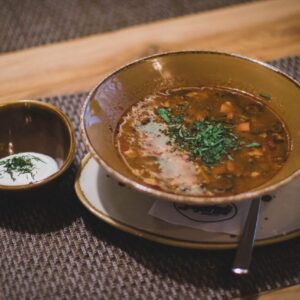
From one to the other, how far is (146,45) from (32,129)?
70 cm

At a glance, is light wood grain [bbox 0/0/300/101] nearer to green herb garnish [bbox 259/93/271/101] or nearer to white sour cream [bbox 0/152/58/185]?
white sour cream [bbox 0/152/58/185]

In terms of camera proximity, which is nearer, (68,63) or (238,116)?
(238,116)

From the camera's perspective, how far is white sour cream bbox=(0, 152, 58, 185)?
4.32ft

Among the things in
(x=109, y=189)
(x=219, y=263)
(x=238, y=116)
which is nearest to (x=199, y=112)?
(x=238, y=116)

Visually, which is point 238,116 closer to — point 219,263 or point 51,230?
point 219,263

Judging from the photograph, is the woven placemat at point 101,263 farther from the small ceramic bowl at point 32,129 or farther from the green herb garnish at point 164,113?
the green herb garnish at point 164,113

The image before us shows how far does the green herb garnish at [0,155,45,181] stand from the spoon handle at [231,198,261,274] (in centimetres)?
55

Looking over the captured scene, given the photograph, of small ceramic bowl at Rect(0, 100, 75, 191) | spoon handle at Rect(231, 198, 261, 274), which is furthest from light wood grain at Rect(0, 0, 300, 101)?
spoon handle at Rect(231, 198, 261, 274)

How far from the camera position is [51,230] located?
127 cm

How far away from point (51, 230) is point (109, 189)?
6.8 inches

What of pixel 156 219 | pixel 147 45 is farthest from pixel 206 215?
pixel 147 45

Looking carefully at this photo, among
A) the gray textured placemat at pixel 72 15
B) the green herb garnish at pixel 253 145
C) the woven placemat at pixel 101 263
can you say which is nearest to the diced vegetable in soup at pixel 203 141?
the green herb garnish at pixel 253 145

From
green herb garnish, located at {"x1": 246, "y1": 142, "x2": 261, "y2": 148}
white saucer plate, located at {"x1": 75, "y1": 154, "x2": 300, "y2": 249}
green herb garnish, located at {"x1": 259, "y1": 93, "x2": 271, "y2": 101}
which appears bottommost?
white saucer plate, located at {"x1": 75, "y1": 154, "x2": 300, "y2": 249}

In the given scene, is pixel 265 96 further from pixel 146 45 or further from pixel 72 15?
pixel 72 15
